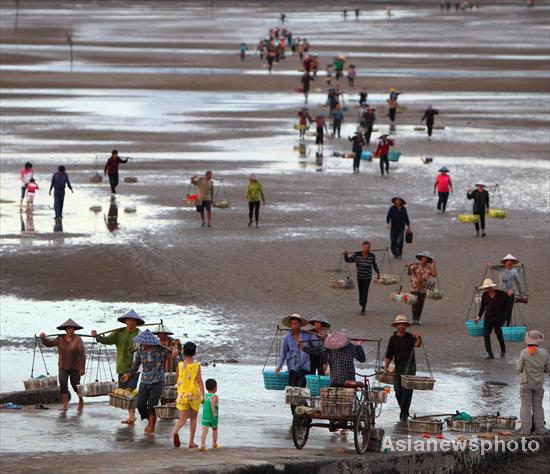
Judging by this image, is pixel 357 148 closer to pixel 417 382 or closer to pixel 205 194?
pixel 205 194

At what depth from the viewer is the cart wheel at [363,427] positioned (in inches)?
607

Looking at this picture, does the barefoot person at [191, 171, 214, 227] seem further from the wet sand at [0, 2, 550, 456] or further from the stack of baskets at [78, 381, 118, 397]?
the stack of baskets at [78, 381, 118, 397]

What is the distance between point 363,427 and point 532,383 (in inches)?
102

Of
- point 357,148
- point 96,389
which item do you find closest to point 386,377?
point 96,389

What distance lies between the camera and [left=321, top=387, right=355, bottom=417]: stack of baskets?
15.6 m

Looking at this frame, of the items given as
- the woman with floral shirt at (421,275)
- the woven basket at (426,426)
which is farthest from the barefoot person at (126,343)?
the woman with floral shirt at (421,275)

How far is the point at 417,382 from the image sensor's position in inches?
683

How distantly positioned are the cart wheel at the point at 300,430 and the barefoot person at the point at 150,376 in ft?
5.81

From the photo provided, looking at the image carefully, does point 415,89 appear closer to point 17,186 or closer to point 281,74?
point 281,74

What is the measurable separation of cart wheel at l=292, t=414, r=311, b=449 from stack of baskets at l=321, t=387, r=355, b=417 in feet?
1.02

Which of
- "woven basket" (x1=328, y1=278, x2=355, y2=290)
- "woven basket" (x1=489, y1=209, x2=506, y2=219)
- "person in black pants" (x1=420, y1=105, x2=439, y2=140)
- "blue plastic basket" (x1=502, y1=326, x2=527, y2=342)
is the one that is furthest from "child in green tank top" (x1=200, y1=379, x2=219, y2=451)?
"person in black pants" (x1=420, y1=105, x2=439, y2=140)

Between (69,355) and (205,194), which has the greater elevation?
(205,194)

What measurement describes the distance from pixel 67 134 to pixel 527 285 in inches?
1076

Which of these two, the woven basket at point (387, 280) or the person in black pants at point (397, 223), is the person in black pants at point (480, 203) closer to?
the person in black pants at point (397, 223)
